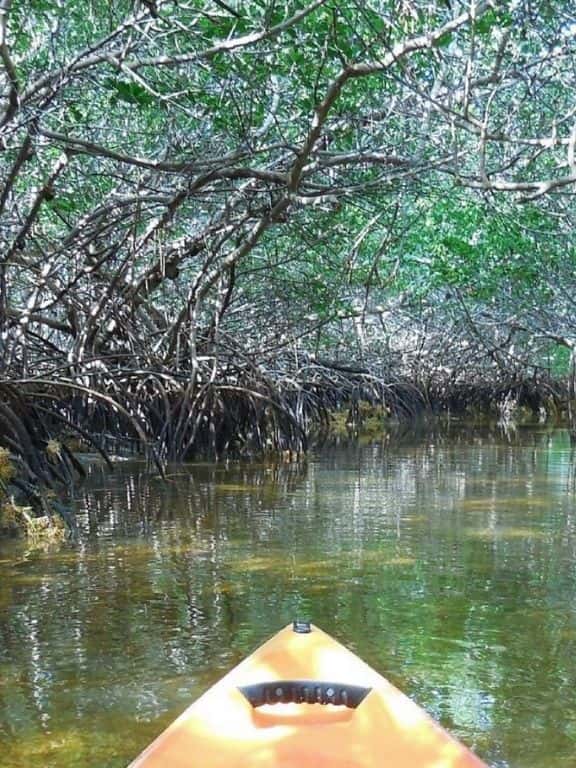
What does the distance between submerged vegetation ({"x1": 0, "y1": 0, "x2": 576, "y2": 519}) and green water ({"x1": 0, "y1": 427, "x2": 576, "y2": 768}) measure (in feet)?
2.77

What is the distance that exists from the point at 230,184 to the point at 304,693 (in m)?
5.84

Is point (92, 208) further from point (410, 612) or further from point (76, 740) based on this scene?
point (76, 740)

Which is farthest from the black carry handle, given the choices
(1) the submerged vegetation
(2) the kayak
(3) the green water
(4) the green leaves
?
(4) the green leaves

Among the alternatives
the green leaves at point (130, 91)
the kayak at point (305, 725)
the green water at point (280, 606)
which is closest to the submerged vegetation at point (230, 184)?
the green leaves at point (130, 91)

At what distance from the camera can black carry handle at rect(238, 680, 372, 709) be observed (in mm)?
2338

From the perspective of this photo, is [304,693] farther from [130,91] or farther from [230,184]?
[230,184]

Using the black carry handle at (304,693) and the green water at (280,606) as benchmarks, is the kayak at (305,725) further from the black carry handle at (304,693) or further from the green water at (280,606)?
the green water at (280,606)

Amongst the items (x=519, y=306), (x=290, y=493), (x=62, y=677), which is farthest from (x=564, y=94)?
(x=519, y=306)

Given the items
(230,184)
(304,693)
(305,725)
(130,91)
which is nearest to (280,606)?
(304,693)

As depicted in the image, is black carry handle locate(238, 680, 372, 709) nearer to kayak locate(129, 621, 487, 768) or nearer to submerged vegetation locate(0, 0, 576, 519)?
kayak locate(129, 621, 487, 768)

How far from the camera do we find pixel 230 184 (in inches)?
308

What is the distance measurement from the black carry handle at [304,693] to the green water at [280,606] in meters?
0.61

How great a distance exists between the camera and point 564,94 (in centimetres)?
692

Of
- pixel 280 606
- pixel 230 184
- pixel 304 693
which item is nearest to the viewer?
pixel 304 693
